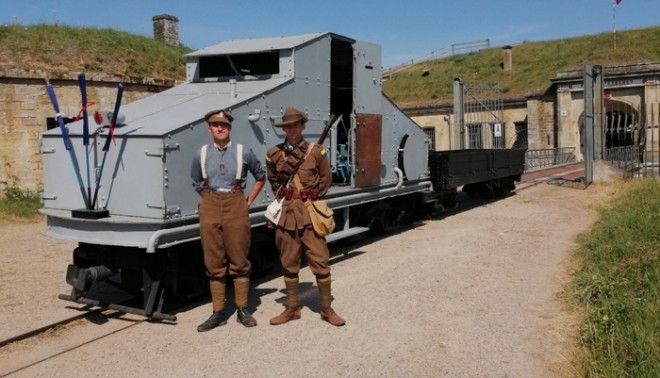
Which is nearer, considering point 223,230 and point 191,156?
point 223,230

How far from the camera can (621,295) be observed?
5844mm

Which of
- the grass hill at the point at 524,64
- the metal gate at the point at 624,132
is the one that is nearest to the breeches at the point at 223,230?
the metal gate at the point at 624,132

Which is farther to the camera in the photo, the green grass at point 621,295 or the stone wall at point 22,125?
the stone wall at point 22,125

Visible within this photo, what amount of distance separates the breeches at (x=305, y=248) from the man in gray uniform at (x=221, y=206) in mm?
375

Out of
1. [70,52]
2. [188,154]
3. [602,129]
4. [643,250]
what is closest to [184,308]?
[188,154]

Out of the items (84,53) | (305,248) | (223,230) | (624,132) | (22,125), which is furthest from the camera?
(624,132)

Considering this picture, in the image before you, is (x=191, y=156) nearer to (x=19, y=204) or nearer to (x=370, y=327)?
(x=370, y=327)

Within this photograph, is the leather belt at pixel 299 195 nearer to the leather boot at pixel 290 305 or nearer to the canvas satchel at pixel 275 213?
the canvas satchel at pixel 275 213

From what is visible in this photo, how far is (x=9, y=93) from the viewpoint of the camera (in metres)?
14.3

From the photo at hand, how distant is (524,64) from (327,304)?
38850 millimetres

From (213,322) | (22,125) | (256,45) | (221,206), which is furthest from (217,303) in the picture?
(22,125)

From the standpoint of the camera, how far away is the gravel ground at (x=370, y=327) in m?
4.90

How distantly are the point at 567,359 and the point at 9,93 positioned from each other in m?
13.6

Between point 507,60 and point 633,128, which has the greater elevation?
point 507,60
